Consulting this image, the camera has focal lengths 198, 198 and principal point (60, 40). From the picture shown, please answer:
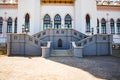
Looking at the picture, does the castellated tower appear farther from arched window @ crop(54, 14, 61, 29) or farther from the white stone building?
arched window @ crop(54, 14, 61, 29)

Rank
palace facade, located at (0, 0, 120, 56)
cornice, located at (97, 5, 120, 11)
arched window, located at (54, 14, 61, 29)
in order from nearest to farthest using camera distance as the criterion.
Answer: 1. palace facade, located at (0, 0, 120, 56)
2. arched window, located at (54, 14, 61, 29)
3. cornice, located at (97, 5, 120, 11)

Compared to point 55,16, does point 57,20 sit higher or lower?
lower

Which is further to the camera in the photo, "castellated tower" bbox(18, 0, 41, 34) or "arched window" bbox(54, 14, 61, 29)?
"arched window" bbox(54, 14, 61, 29)

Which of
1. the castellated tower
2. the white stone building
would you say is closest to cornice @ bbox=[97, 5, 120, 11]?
the white stone building

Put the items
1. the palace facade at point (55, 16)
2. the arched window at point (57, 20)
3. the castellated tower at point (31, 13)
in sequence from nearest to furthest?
the castellated tower at point (31, 13), the palace facade at point (55, 16), the arched window at point (57, 20)

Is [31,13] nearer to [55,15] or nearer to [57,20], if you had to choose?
[55,15]

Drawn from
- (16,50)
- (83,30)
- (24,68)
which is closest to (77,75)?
(24,68)

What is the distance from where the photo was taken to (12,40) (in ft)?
64.8

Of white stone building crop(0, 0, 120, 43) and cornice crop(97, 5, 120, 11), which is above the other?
cornice crop(97, 5, 120, 11)

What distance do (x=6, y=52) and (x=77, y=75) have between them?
1158 centimetres

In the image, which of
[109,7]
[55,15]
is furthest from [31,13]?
[109,7]

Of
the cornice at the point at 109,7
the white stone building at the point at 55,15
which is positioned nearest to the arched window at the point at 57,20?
the white stone building at the point at 55,15

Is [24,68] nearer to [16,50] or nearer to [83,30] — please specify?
[16,50]

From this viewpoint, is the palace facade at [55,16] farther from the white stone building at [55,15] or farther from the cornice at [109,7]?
the cornice at [109,7]
